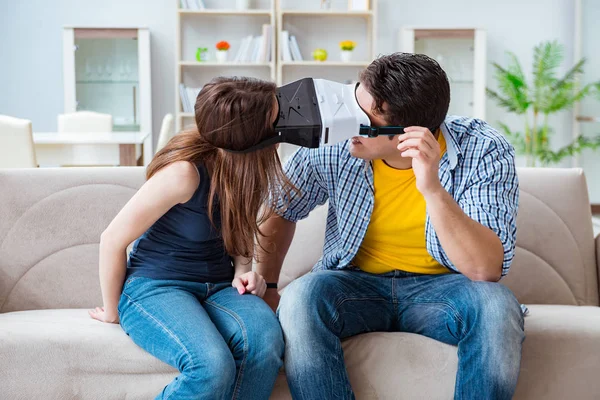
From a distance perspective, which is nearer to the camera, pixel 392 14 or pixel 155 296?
pixel 155 296

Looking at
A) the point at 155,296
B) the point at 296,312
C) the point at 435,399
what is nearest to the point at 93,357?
the point at 155,296

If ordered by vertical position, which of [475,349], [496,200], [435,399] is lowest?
[435,399]

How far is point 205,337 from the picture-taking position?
1.35 metres

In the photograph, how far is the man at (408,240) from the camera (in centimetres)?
136

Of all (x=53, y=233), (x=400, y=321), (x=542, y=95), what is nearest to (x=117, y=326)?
(x=53, y=233)

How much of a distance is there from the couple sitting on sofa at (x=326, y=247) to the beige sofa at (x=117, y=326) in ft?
0.25

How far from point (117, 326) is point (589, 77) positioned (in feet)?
17.1

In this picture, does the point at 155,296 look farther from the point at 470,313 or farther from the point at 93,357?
the point at 470,313

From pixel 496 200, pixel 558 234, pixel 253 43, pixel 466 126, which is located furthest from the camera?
pixel 253 43

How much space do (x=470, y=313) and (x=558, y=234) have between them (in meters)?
0.71

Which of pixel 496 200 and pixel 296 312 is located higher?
pixel 496 200

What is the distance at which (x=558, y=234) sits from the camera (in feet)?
6.48

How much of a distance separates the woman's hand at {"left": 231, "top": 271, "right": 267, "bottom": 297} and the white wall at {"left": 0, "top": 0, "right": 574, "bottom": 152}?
4535 millimetres

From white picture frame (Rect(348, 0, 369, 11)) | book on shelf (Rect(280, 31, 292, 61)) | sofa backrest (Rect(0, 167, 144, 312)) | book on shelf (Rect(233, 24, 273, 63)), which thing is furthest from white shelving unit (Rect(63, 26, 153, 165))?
sofa backrest (Rect(0, 167, 144, 312))
